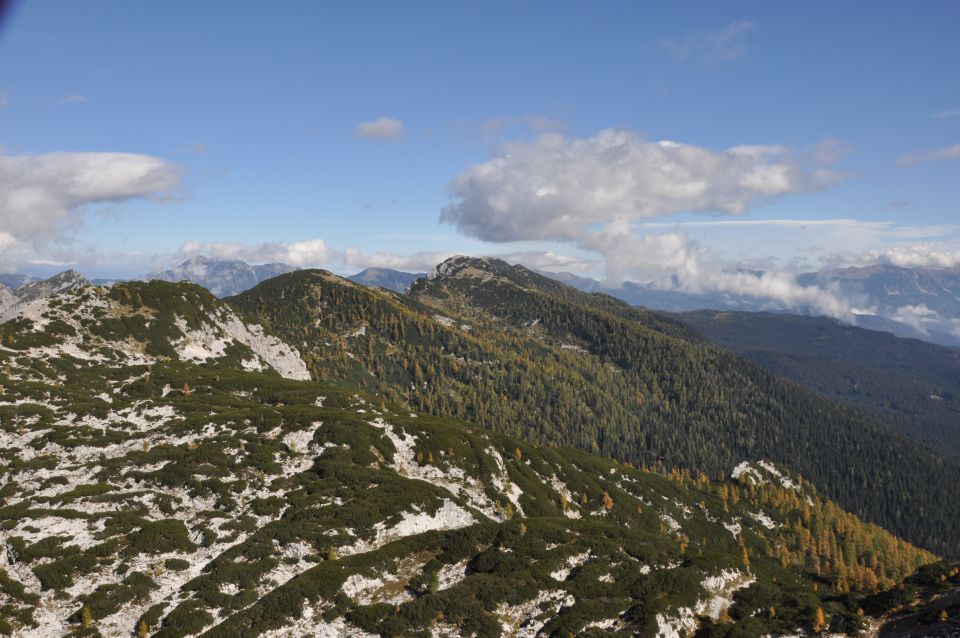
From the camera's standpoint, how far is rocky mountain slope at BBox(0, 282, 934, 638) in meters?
46.3

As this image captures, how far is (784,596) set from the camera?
57125 millimetres

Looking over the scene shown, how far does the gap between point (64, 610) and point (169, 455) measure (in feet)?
105

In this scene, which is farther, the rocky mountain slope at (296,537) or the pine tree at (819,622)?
the pine tree at (819,622)

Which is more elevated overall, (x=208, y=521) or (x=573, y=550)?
(x=208, y=521)

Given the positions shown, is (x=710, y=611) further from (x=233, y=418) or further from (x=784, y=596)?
(x=233, y=418)

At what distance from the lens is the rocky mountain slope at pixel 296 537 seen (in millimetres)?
46281

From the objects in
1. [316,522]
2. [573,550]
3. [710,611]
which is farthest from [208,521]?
[710,611]

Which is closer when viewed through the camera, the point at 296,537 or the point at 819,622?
the point at 819,622

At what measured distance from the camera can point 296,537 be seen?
58.1 m

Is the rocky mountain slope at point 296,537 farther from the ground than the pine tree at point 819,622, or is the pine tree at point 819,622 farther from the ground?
the rocky mountain slope at point 296,537

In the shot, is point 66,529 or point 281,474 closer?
point 66,529

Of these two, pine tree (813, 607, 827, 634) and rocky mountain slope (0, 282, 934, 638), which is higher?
rocky mountain slope (0, 282, 934, 638)

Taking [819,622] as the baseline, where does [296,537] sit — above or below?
above

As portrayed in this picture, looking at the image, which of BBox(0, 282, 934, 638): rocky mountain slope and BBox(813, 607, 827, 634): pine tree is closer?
BBox(0, 282, 934, 638): rocky mountain slope
